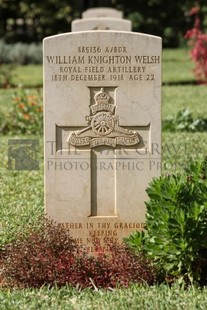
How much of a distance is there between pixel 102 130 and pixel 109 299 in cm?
159

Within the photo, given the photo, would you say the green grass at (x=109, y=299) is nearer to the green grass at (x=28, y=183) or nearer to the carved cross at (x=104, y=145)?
the carved cross at (x=104, y=145)

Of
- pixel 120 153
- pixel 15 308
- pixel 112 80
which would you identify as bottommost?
pixel 15 308

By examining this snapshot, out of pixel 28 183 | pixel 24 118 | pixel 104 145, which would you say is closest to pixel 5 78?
pixel 24 118

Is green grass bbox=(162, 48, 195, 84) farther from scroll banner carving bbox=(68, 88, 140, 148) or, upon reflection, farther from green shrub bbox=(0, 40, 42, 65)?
scroll banner carving bbox=(68, 88, 140, 148)

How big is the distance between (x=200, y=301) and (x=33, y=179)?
429 cm

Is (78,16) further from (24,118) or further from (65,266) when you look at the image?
(65,266)

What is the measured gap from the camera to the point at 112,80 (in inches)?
248

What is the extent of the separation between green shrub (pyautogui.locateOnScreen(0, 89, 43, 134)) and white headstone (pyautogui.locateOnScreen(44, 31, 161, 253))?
6.19 meters

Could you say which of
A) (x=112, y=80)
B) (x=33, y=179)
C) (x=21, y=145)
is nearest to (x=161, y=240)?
(x=112, y=80)

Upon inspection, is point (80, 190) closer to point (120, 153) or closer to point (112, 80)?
point (120, 153)

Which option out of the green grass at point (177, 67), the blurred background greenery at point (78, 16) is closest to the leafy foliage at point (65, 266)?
the green grass at point (177, 67)

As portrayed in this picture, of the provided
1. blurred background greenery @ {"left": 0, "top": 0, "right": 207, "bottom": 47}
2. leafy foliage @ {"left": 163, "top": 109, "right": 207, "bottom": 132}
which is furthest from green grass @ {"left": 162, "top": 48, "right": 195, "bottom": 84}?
leafy foliage @ {"left": 163, "top": 109, "right": 207, "bottom": 132}

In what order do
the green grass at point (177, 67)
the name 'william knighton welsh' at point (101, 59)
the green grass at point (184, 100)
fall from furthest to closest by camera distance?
the green grass at point (177, 67) → the green grass at point (184, 100) → the name 'william knighton welsh' at point (101, 59)

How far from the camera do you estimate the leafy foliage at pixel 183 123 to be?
12621 millimetres
